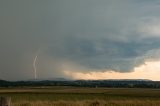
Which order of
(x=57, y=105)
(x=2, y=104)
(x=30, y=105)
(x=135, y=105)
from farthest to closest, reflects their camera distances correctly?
(x=135, y=105), (x=57, y=105), (x=30, y=105), (x=2, y=104)

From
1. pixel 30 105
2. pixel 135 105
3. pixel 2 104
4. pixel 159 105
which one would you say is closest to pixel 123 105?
pixel 135 105

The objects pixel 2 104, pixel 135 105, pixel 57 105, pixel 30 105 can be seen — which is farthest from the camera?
pixel 135 105

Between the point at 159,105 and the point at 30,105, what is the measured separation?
796cm

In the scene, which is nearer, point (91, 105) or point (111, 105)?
point (91, 105)

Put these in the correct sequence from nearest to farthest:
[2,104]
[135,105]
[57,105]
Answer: [2,104] → [57,105] → [135,105]

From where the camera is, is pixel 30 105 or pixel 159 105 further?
pixel 159 105

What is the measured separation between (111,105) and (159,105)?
9.71 feet

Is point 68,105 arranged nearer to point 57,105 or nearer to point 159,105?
point 57,105

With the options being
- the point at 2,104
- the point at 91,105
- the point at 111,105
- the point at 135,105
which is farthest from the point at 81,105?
the point at 2,104

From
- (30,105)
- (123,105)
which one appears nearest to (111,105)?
(123,105)

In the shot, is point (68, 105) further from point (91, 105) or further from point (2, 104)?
point (2, 104)

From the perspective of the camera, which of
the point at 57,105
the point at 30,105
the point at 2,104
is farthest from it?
the point at 57,105

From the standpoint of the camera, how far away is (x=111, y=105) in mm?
21250

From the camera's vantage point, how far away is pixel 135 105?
2223 cm
